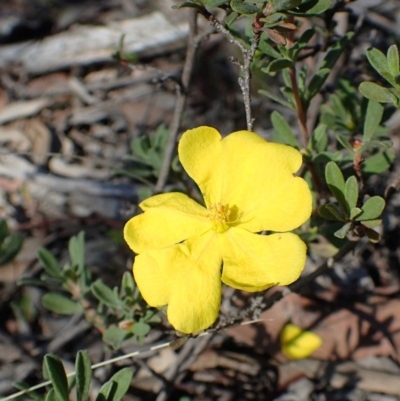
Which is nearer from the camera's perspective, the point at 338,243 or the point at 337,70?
the point at 338,243

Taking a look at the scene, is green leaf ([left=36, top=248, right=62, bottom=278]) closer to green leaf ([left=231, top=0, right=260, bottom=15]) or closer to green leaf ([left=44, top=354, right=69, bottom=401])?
green leaf ([left=44, top=354, right=69, bottom=401])

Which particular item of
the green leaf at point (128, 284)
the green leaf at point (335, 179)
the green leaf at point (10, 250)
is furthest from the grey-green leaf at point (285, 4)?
the green leaf at point (10, 250)

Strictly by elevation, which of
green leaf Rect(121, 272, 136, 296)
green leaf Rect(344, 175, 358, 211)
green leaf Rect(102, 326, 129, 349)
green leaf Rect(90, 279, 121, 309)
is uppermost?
green leaf Rect(344, 175, 358, 211)

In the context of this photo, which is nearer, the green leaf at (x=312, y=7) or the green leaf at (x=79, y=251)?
the green leaf at (x=312, y=7)

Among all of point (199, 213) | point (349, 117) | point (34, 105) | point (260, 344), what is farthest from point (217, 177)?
point (34, 105)

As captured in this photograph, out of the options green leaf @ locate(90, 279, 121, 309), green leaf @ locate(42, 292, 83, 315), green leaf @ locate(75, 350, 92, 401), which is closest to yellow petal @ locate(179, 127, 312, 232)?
green leaf @ locate(90, 279, 121, 309)

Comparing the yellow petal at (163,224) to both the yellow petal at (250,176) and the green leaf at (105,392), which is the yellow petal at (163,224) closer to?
the yellow petal at (250,176)

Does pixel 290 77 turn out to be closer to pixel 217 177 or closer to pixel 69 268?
pixel 217 177
